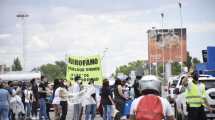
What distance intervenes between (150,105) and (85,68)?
2047 cm

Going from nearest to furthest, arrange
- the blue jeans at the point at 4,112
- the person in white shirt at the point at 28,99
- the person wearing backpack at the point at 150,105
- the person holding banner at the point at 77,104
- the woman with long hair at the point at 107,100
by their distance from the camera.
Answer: the person wearing backpack at the point at 150,105
the blue jeans at the point at 4,112
the woman with long hair at the point at 107,100
the person holding banner at the point at 77,104
the person in white shirt at the point at 28,99

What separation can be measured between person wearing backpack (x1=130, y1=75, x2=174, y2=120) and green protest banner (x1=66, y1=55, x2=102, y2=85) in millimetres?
19814

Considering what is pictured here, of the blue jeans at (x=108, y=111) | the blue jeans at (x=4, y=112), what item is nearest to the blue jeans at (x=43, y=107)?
the blue jeans at (x=108, y=111)

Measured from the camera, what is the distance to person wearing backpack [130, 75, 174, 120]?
8305 mm

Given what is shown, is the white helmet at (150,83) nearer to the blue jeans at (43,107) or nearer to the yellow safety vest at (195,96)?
the yellow safety vest at (195,96)

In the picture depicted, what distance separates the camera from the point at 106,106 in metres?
22.7

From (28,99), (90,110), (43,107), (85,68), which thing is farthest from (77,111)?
(28,99)

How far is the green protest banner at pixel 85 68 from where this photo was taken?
2847 centimetres

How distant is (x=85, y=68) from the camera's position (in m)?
28.8

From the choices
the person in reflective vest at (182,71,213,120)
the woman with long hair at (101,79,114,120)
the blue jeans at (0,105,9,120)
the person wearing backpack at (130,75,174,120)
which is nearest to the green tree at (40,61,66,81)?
the woman with long hair at (101,79,114,120)

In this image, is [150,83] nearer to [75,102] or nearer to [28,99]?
[75,102]

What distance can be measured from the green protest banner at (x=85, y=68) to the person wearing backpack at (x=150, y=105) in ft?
65.0

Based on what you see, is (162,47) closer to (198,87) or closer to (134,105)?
(198,87)

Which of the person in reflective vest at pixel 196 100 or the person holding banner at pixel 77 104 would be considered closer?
the person in reflective vest at pixel 196 100
